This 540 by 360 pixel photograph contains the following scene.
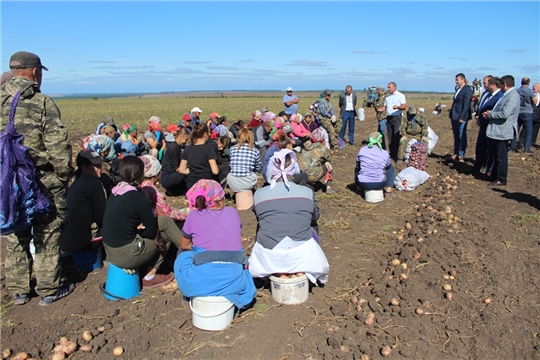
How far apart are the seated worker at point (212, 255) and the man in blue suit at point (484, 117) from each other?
7.14 metres

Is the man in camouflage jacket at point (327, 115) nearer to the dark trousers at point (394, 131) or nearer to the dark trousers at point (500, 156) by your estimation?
the dark trousers at point (394, 131)

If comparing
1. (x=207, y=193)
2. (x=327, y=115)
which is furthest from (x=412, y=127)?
(x=207, y=193)

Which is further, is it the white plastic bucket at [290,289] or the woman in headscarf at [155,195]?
the woman in headscarf at [155,195]

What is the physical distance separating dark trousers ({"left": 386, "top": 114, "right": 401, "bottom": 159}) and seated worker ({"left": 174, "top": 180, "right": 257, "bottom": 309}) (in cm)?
847

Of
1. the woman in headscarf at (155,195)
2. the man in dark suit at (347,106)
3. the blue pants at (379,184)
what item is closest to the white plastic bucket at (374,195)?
the blue pants at (379,184)

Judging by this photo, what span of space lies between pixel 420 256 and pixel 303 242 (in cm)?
200

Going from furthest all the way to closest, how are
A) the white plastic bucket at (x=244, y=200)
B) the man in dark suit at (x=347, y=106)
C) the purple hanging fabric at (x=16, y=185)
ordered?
the man in dark suit at (x=347, y=106)
the white plastic bucket at (x=244, y=200)
the purple hanging fabric at (x=16, y=185)

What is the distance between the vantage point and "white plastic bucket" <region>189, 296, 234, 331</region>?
406 cm

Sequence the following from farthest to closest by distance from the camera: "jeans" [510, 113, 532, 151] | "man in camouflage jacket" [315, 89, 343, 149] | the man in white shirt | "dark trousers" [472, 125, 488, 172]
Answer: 1. "man in camouflage jacket" [315, 89, 343, 149]
2. "jeans" [510, 113, 532, 151]
3. the man in white shirt
4. "dark trousers" [472, 125, 488, 172]

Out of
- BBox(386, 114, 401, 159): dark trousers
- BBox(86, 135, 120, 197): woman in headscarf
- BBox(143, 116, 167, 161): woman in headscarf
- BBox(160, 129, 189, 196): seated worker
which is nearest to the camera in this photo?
BBox(86, 135, 120, 197): woman in headscarf

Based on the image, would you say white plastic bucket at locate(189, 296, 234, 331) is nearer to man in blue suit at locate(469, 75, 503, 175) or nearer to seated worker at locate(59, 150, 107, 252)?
seated worker at locate(59, 150, 107, 252)

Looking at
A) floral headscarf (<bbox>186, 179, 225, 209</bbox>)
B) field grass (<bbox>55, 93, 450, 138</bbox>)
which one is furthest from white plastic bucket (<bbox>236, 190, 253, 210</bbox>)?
field grass (<bbox>55, 93, 450, 138</bbox>)

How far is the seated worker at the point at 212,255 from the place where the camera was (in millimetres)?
4008

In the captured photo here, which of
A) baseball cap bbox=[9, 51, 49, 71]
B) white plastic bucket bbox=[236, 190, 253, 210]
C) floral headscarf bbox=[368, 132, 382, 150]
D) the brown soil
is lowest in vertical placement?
the brown soil
